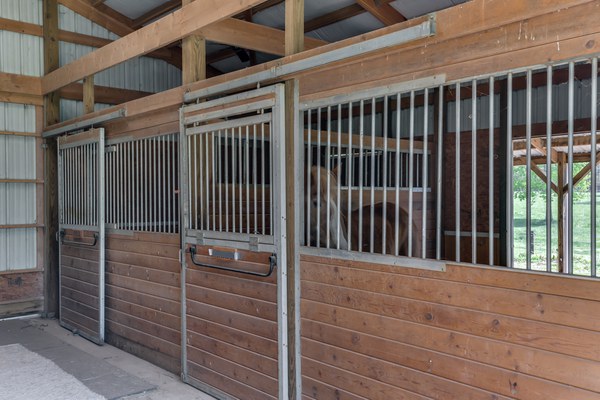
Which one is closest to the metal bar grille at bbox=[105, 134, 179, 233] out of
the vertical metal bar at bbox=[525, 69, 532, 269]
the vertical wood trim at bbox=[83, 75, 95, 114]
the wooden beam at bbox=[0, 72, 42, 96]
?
the vertical wood trim at bbox=[83, 75, 95, 114]

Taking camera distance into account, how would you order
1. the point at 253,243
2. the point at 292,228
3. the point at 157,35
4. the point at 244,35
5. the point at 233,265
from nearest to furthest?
the point at 292,228 → the point at 253,243 → the point at 233,265 → the point at 244,35 → the point at 157,35

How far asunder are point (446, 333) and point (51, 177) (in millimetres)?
4405

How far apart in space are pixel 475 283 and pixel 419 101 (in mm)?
4230

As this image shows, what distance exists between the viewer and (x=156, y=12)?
5410 mm

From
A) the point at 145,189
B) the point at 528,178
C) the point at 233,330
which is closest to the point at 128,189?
the point at 145,189

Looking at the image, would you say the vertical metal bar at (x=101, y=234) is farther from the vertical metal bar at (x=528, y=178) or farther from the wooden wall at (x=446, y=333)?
the vertical metal bar at (x=528, y=178)

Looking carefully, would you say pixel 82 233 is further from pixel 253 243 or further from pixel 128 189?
pixel 253 243

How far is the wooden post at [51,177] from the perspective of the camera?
4922 millimetres

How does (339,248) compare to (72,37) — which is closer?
(339,248)

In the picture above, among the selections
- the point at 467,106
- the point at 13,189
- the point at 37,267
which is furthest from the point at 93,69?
the point at 467,106

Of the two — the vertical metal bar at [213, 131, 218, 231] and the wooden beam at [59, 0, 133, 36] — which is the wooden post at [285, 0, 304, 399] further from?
the wooden beam at [59, 0, 133, 36]

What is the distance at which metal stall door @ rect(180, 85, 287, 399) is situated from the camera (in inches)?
95.4

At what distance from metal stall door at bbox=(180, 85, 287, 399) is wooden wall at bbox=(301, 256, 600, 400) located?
0.23 metres

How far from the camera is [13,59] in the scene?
4.85 metres
